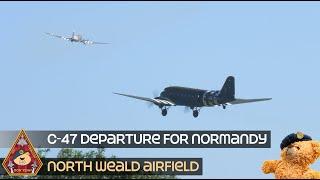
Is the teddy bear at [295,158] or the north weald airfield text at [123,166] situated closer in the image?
the teddy bear at [295,158]

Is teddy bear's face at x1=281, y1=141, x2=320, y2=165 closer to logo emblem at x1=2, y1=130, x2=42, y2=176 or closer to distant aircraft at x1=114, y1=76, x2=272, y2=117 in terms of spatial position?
logo emblem at x1=2, y1=130, x2=42, y2=176

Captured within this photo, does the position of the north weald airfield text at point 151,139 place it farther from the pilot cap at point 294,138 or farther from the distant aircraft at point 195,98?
the distant aircraft at point 195,98

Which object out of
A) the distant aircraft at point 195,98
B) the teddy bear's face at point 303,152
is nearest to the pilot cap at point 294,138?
the teddy bear's face at point 303,152

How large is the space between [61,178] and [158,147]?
4.97 meters

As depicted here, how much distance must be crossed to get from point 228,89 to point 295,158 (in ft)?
177

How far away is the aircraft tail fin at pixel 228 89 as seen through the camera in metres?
92.5

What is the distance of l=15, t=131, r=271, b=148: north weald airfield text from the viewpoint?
44156 mm

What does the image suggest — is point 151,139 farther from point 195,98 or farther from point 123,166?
point 195,98

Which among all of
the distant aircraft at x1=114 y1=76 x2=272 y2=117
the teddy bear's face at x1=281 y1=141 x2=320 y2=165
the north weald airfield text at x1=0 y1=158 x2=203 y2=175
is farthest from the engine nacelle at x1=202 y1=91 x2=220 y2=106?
the teddy bear's face at x1=281 y1=141 x2=320 y2=165

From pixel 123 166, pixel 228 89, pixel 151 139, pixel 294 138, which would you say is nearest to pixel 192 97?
pixel 228 89

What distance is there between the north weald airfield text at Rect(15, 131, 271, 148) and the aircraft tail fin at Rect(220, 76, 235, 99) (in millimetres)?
47869

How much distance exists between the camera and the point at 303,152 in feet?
129

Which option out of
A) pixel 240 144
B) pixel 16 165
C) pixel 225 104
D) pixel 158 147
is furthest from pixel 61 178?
pixel 225 104

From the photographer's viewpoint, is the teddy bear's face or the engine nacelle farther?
the engine nacelle
